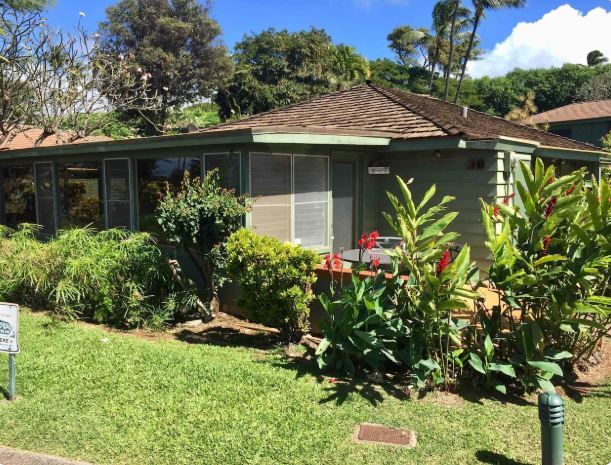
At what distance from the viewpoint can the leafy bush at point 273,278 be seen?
18.9ft

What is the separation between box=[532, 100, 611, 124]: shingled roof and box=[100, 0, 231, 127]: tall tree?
20088 mm

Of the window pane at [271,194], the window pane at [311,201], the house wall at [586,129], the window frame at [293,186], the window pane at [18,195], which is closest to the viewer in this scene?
the window frame at [293,186]

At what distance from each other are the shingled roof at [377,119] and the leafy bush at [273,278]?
1.81m

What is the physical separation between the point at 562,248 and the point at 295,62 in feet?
104

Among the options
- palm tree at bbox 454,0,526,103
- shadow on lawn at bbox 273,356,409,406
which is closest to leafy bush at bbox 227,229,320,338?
A: shadow on lawn at bbox 273,356,409,406

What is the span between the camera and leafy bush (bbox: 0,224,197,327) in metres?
7.22

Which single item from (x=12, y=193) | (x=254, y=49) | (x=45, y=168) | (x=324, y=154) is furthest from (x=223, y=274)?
(x=254, y=49)

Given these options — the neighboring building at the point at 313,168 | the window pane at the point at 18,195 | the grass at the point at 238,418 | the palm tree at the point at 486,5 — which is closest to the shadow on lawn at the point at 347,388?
the grass at the point at 238,418

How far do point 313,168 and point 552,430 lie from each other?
604cm

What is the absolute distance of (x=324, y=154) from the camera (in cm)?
884

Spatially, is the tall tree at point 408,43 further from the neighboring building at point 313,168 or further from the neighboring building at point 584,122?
the neighboring building at point 313,168

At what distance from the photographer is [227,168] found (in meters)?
7.76

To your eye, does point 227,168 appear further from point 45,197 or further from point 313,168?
point 45,197

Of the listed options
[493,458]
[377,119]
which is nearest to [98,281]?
[493,458]
